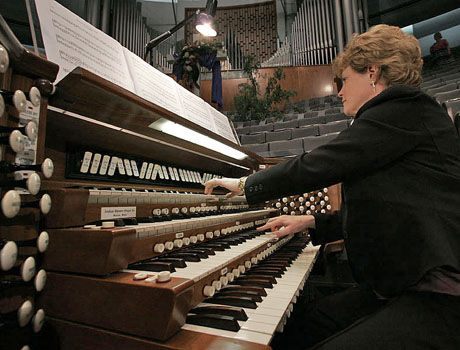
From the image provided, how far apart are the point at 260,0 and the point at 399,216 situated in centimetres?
1183

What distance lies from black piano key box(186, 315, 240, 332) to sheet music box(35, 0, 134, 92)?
97 cm

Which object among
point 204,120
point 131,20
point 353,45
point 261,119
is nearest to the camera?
point 353,45

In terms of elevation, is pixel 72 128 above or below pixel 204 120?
below

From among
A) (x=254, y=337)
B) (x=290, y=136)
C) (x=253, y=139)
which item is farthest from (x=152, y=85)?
(x=290, y=136)

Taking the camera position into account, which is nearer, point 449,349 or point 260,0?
point 449,349

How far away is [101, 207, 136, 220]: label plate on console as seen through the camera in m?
0.92

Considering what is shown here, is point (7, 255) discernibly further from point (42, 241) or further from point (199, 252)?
point (199, 252)

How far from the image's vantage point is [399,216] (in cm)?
83

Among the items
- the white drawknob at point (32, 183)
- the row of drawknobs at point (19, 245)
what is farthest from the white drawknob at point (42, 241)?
the white drawknob at point (32, 183)

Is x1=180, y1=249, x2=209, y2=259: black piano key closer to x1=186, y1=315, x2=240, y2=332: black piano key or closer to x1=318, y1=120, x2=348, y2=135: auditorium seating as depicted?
x1=186, y1=315, x2=240, y2=332: black piano key

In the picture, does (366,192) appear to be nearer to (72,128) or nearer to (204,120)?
(72,128)

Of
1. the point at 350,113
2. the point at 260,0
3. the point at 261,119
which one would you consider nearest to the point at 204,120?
the point at 350,113

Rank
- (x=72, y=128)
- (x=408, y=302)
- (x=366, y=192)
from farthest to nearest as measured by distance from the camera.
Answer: (x=72, y=128)
(x=366, y=192)
(x=408, y=302)

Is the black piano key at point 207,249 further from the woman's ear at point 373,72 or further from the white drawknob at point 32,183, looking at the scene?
the woman's ear at point 373,72
